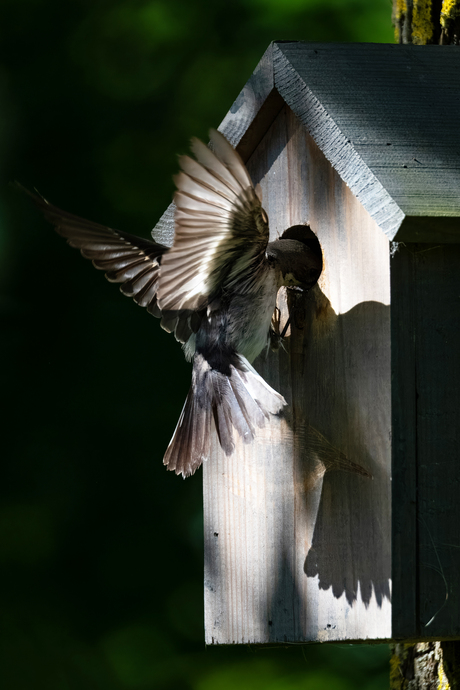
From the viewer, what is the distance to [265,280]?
1.94 meters

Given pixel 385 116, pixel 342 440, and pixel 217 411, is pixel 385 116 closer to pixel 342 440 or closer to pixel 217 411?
pixel 342 440

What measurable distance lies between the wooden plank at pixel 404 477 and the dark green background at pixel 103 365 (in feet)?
6.47

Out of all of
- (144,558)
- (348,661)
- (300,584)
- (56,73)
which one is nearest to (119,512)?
(144,558)

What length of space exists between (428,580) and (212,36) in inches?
118

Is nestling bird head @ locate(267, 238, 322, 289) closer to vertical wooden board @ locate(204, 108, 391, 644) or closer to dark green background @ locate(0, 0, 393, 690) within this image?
vertical wooden board @ locate(204, 108, 391, 644)

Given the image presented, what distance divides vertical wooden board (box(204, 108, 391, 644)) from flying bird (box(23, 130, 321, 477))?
0.10 m

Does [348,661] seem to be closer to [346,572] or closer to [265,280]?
[346,572]

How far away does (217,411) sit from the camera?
2.01m

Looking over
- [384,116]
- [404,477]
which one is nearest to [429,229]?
[384,116]

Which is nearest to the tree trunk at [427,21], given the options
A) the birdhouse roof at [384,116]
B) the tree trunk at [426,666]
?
the birdhouse roof at [384,116]

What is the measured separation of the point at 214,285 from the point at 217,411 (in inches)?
12.8

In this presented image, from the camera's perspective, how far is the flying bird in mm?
1598

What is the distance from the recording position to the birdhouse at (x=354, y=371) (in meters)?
1.53

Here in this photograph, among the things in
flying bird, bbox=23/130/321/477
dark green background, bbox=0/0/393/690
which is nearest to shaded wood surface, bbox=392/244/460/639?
flying bird, bbox=23/130/321/477
